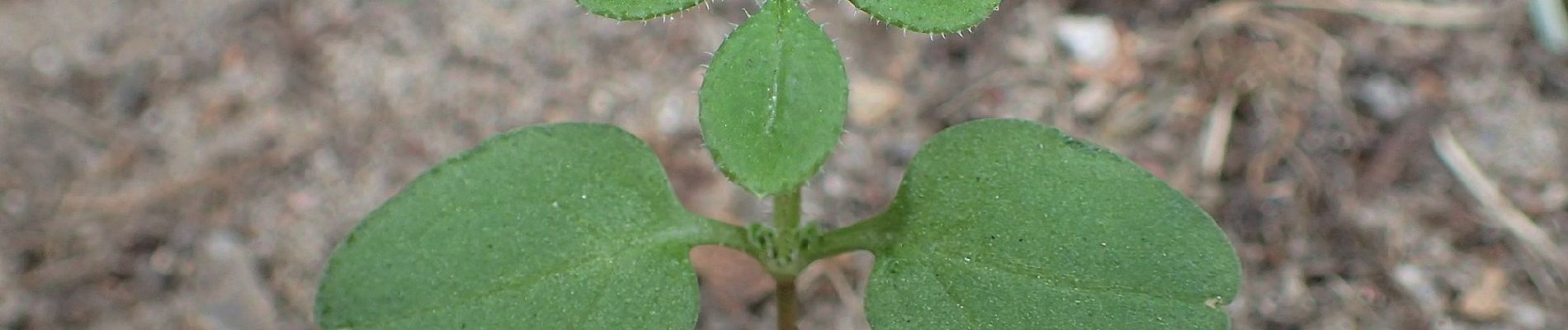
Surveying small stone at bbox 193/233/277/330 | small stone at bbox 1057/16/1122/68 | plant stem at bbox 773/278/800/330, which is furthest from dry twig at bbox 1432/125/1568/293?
small stone at bbox 193/233/277/330

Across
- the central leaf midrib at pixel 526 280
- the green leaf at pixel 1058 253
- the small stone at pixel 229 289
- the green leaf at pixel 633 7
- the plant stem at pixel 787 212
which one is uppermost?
the green leaf at pixel 633 7

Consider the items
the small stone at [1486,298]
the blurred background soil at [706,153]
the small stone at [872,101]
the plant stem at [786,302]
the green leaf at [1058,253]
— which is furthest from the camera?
the small stone at [872,101]

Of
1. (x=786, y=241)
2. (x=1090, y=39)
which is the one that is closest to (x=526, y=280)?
(x=786, y=241)

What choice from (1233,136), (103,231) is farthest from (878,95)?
(103,231)

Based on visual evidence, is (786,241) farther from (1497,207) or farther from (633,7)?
(1497,207)

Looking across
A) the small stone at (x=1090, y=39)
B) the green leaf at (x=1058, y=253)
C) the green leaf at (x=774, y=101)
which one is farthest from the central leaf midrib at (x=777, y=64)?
the small stone at (x=1090, y=39)

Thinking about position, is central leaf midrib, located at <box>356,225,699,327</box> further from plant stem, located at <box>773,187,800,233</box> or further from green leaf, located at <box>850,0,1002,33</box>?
green leaf, located at <box>850,0,1002,33</box>

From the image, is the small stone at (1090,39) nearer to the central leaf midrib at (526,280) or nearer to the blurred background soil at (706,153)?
the blurred background soil at (706,153)
